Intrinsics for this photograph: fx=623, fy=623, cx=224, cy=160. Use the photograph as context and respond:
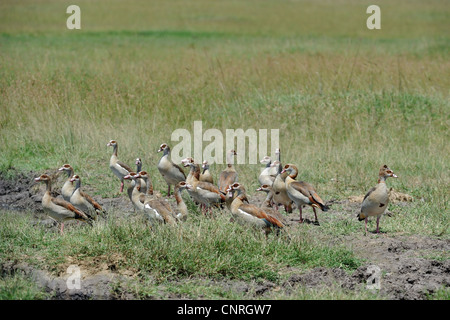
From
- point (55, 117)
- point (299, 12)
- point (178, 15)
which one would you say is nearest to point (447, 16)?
point (299, 12)

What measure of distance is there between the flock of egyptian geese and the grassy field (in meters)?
0.32

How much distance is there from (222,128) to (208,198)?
5042 millimetres

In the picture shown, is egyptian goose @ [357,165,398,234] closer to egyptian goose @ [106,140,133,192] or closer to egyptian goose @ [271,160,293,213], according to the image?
egyptian goose @ [271,160,293,213]

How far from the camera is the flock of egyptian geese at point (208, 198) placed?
8273 millimetres

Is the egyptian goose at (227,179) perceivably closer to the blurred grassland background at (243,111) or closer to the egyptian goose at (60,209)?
the blurred grassland background at (243,111)

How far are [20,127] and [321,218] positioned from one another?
23.9 ft

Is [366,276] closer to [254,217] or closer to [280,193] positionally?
[254,217]

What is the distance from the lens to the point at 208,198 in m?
9.40

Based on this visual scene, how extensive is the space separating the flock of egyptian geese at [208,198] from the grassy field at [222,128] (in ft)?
1.07

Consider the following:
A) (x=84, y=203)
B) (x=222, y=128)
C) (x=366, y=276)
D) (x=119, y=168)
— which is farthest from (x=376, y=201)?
(x=222, y=128)

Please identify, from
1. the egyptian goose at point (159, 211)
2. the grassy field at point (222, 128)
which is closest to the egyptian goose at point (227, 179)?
the grassy field at point (222, 128)

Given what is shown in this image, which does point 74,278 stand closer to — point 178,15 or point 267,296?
point 267,296

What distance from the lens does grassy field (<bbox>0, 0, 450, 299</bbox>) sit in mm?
7363

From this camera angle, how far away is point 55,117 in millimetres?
13695
